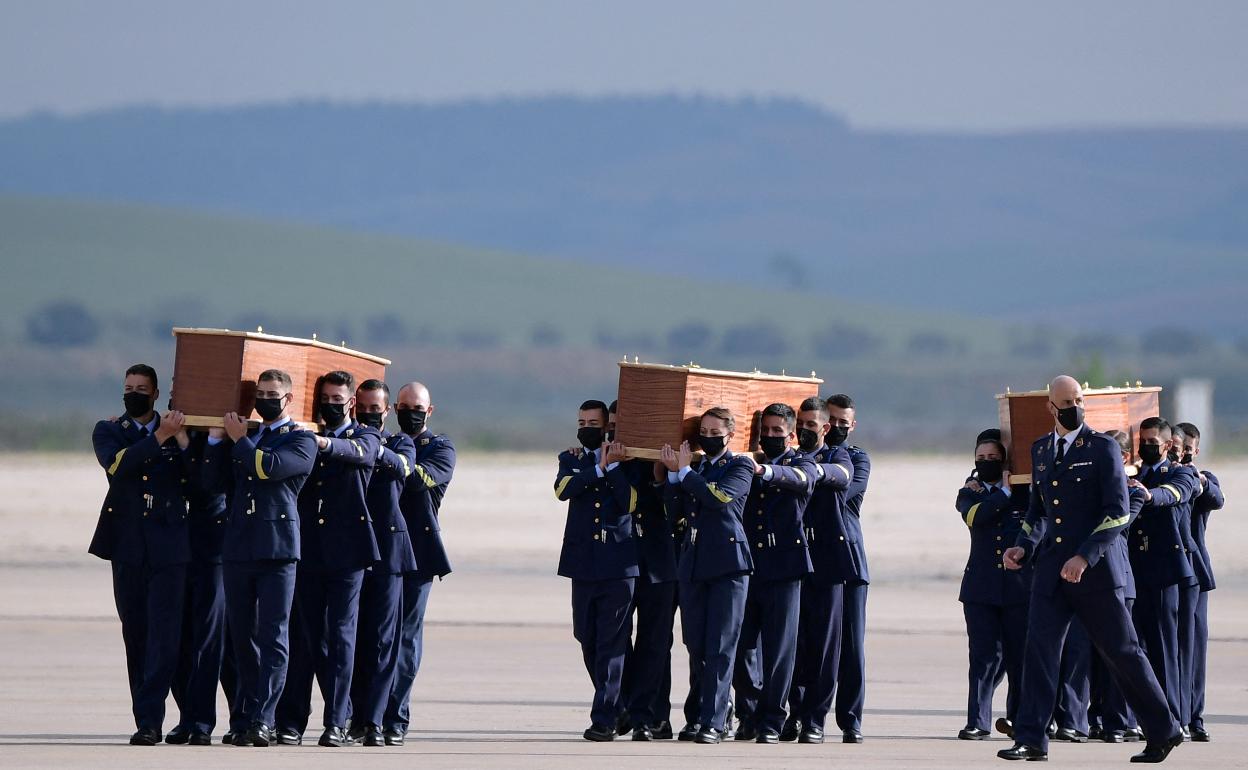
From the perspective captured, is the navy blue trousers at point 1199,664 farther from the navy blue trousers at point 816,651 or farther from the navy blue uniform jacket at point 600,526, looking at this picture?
the navy blue uniform jacket at point 600,526

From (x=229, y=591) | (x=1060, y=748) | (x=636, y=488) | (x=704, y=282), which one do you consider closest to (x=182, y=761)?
(x=229, y=591)

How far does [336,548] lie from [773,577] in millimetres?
2445

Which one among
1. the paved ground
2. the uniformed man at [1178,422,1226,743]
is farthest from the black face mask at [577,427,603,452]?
the uniformed man at [1178,422,1226,743]

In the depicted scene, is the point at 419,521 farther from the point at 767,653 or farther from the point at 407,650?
the point at 767,653

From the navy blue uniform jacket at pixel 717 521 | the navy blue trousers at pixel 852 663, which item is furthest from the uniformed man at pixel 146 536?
the navy blue trousers at pixel 852 663

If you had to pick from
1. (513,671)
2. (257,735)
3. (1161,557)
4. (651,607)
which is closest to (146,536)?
(257,735)

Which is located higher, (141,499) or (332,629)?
(141,499)

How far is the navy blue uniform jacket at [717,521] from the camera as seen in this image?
1216 cm

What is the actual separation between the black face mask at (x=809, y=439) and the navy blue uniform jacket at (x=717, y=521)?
54 cm

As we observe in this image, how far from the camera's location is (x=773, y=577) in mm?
12445

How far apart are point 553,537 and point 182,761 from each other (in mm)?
20986

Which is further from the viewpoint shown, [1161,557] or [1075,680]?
[1161,557]

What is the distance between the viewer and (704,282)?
457 feet

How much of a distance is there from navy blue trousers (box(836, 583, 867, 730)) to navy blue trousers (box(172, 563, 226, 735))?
3451 mm
